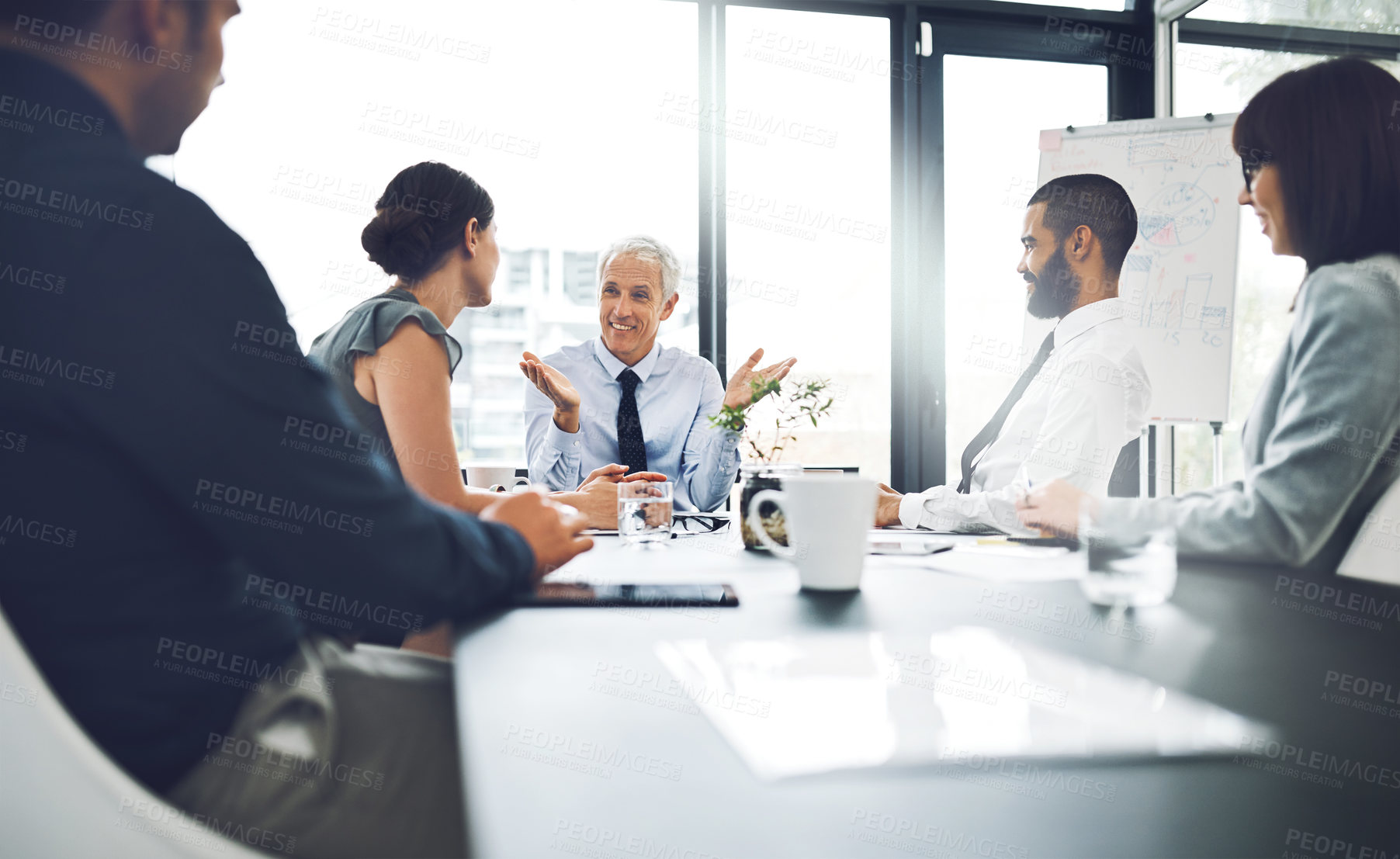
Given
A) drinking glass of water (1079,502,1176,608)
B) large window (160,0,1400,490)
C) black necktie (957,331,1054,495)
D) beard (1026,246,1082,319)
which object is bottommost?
drinking glass of water (1079,502,1176,608)

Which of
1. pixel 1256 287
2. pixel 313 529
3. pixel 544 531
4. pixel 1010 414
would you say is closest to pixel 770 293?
pixel 1010 414

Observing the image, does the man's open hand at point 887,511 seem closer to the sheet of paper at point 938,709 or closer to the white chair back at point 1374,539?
the white chair back at point 1374,539

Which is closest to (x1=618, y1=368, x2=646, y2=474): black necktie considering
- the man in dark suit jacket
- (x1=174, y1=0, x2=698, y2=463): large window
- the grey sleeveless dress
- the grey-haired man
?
the grey-haired man

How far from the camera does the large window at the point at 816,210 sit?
3.61 meters

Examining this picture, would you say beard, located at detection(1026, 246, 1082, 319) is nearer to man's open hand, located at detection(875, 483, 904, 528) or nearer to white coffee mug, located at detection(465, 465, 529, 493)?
man's open hand, located at detection(875, 483, 904, 528)

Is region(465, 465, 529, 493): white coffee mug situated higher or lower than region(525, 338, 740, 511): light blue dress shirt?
lower

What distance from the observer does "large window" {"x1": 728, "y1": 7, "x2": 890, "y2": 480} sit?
3605mm

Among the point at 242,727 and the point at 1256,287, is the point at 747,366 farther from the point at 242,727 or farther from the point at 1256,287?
the point at 1256,287

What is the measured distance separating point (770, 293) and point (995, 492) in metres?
2.07

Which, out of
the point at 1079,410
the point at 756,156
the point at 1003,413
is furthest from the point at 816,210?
the point at 1079,410

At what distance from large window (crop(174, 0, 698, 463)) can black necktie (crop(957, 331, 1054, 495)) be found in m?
1.55

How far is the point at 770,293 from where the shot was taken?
12.0 ft

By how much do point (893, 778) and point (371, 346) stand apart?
1299mm

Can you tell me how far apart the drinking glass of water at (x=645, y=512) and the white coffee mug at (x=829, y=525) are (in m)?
0.48
